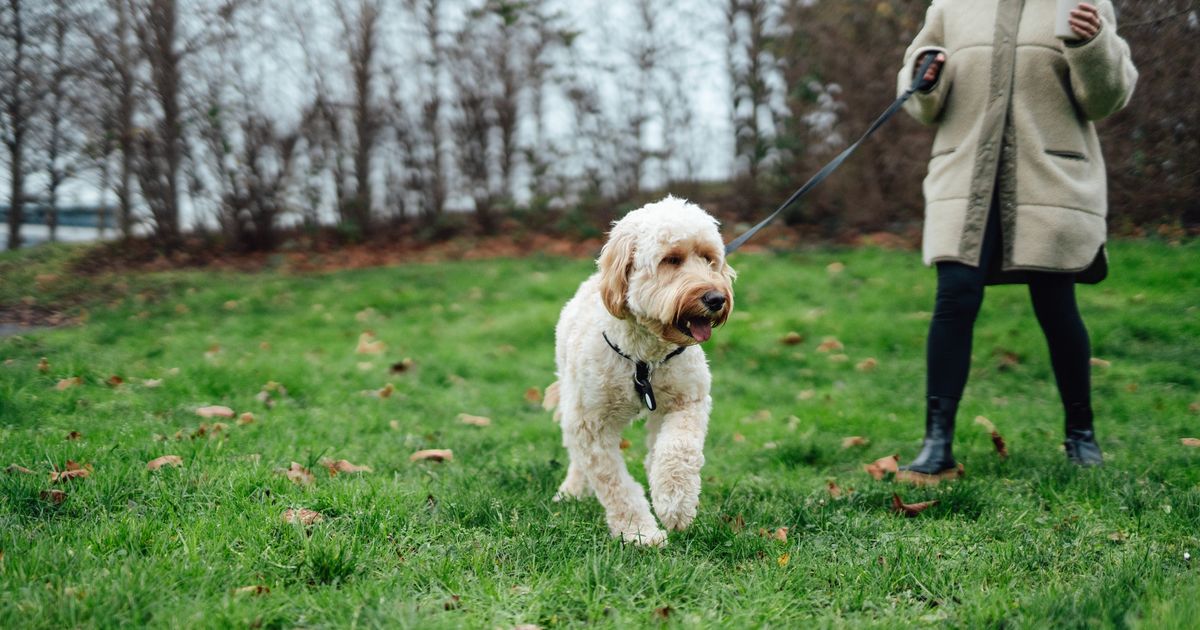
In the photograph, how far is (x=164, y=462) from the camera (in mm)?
3557

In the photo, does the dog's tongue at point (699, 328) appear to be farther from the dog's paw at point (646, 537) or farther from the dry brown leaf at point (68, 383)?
the dry brown leaf at point (68, 383)

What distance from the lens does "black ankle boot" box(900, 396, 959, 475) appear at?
396cm

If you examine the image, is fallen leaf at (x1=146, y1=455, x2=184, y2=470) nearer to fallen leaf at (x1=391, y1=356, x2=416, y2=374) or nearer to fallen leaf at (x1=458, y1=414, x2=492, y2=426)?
fallen leaf at (x1=458, y1=414, x2=492, y2=426)

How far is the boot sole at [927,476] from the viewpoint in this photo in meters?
3.85

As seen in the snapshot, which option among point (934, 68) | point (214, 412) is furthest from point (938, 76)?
point (214, 412)

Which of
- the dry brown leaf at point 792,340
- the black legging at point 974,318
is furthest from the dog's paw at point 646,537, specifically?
the dry brown leaf at point 792,340

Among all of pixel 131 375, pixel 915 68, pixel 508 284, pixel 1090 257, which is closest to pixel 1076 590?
pixel 1090 257

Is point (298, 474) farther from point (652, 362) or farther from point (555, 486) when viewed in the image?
point (652, 362)

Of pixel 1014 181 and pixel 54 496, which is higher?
pixel 1014 181

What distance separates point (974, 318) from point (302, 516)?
322 cm

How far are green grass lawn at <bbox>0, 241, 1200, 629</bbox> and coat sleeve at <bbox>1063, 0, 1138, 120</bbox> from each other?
5.70 ft

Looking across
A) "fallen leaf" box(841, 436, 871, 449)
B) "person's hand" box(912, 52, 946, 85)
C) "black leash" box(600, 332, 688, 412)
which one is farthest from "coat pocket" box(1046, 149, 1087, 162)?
"black leash" box(600, 332, 688, 412)

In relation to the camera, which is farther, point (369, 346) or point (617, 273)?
point (369, 346)

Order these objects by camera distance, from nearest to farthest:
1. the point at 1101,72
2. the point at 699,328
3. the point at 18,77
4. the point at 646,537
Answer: the point at 646,537 < the point at 699,328 < the point at 1101,72 < the point at 18,77
